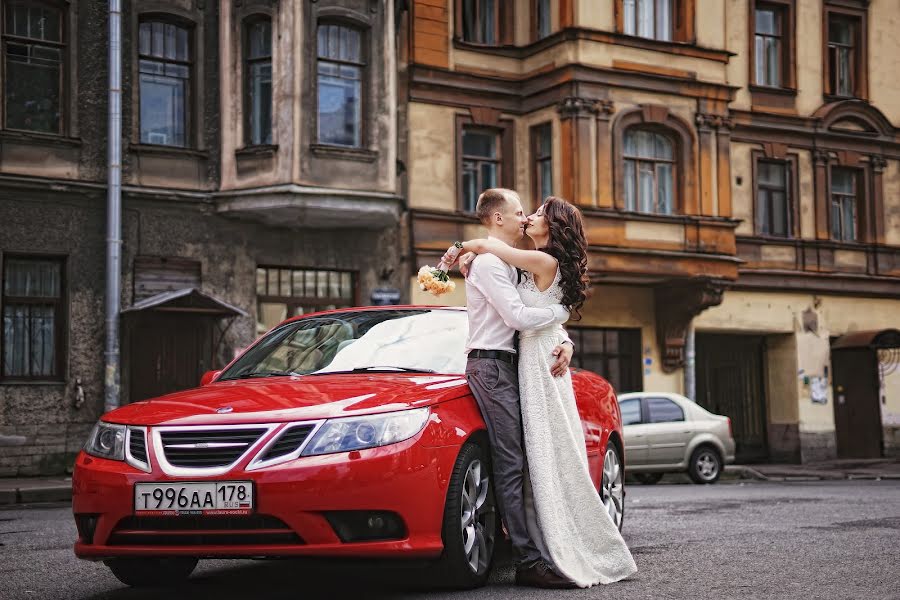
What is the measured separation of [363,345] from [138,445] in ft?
5.27

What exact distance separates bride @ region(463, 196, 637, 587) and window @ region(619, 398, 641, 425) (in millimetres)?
13329

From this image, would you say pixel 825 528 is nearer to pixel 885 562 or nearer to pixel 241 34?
pixel 885 562

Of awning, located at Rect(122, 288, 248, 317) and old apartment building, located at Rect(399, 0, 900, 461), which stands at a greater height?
old apartment building, located at Rect(399, 0, 900, 461)

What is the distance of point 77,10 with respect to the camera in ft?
65.9

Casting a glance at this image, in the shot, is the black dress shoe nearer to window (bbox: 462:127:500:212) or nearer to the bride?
the bride

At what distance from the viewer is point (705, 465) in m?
20.3

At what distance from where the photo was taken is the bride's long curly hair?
266 inches

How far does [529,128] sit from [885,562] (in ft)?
60.5

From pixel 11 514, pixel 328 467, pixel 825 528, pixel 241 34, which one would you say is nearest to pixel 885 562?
pixel 825 528

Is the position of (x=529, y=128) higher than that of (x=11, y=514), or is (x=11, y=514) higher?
(x=529, y=128)

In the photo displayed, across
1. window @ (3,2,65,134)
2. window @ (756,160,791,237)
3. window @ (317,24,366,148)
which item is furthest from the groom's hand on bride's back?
window @ (756,160,791,237)

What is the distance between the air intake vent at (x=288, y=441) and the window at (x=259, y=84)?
1627cm

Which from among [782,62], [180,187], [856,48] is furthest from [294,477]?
[856,48]

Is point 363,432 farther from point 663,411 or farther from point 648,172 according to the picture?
point 648,172
